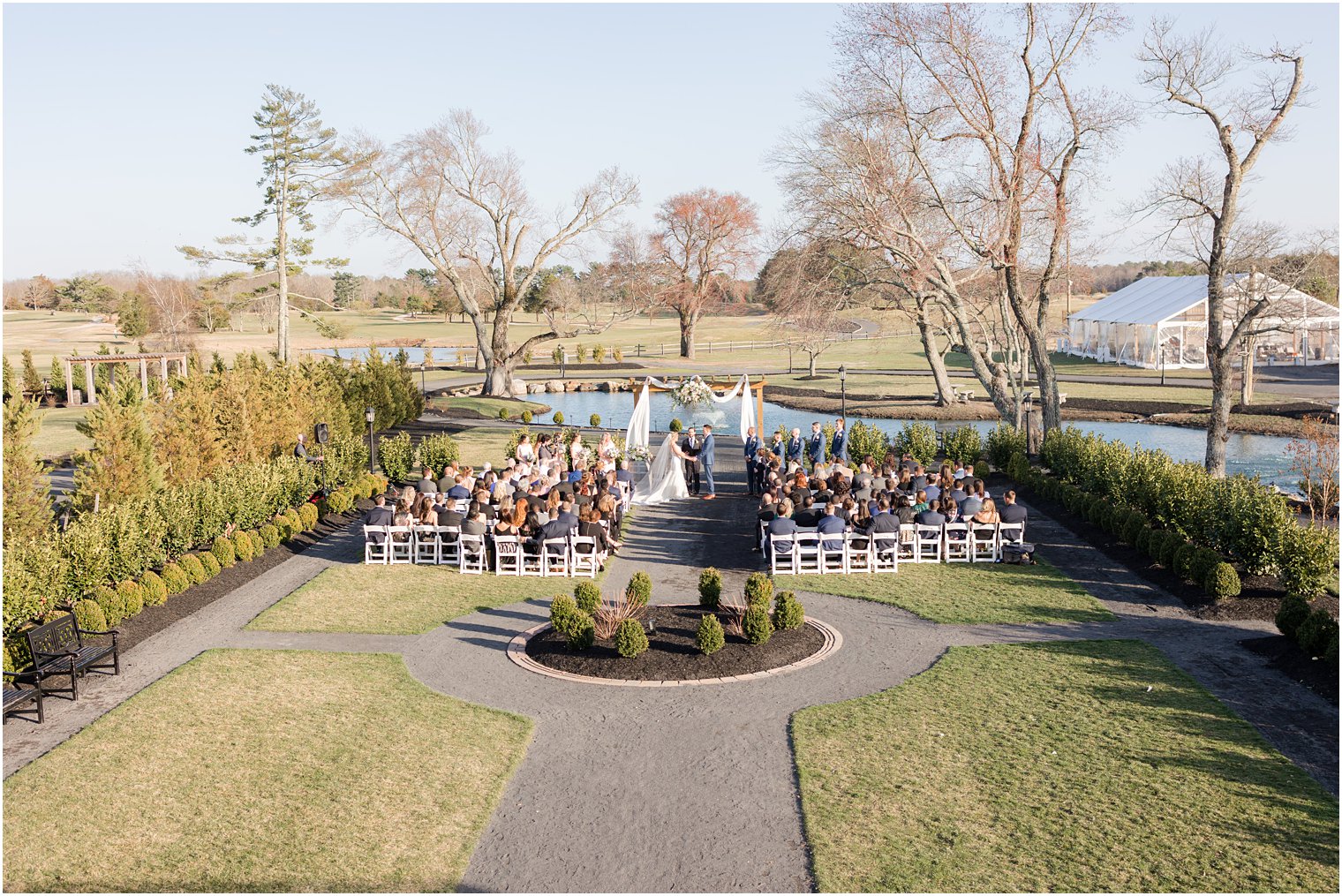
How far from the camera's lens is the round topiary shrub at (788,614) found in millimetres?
13305

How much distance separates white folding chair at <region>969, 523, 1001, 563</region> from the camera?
17.3 meters

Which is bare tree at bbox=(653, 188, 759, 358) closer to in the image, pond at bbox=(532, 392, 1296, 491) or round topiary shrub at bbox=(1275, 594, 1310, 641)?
pond at bbox=(532, 392, 1296, 491)

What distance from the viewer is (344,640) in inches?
539

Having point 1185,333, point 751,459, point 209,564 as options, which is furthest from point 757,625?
point 1185,333

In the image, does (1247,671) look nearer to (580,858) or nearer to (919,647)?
(919,647)

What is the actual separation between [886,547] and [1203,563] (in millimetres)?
4548

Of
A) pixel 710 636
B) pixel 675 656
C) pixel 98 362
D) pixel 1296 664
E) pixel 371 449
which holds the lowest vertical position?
pixel 675 656

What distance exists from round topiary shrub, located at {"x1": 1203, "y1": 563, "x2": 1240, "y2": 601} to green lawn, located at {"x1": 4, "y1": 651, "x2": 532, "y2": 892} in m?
A: 9.62

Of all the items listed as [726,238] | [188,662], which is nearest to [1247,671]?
[188,662]

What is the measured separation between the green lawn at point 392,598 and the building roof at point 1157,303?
149 ft

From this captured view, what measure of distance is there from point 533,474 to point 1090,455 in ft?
36.7

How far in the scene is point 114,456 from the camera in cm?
1722

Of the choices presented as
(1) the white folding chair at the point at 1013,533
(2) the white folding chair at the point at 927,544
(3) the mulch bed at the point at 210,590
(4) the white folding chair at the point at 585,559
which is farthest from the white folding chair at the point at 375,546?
(1) the white folding chair at the point at 1013,533

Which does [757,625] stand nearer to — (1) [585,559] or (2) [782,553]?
(2) [782,553]
